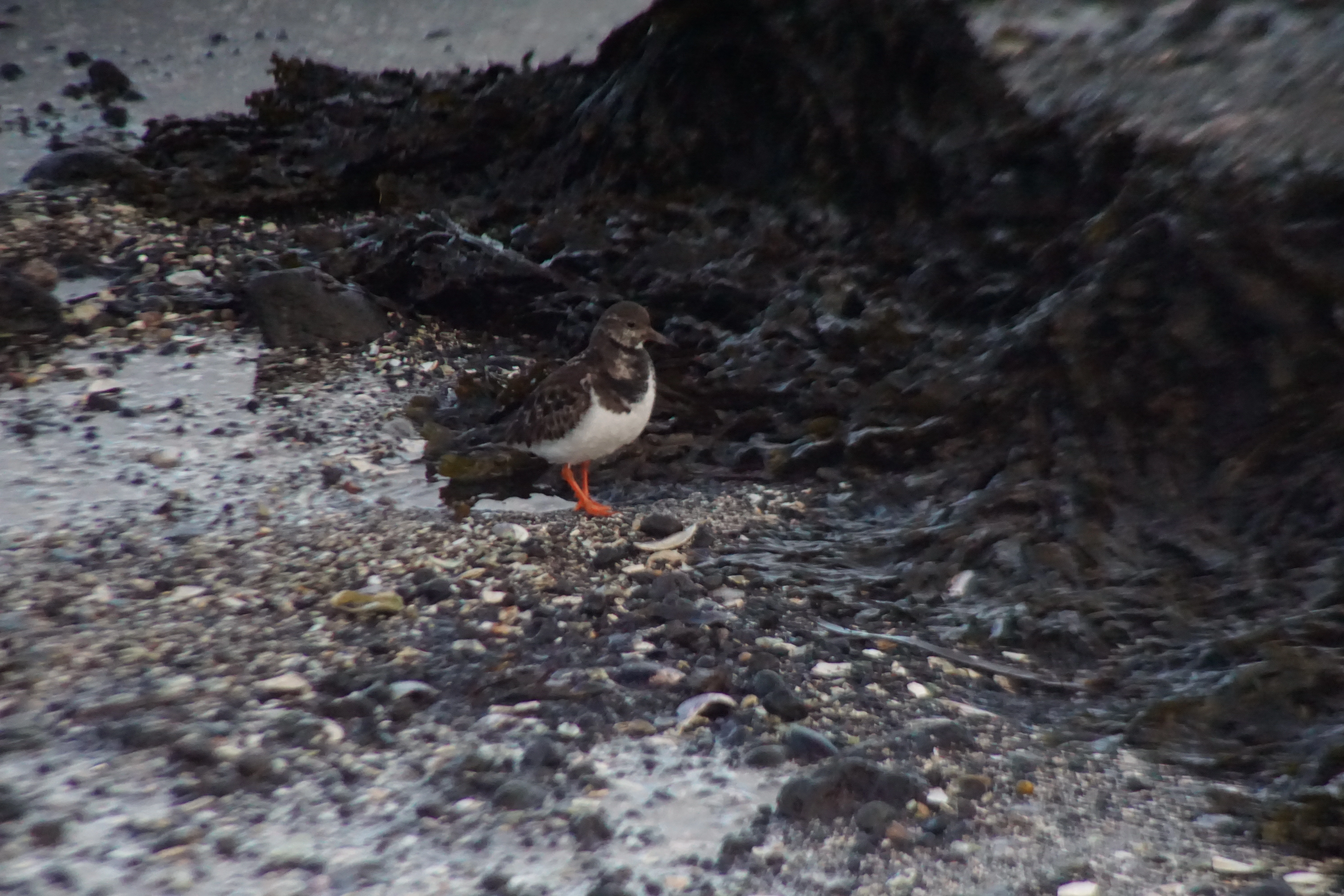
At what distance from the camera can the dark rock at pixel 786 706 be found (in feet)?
10.7

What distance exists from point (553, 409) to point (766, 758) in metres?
2.26

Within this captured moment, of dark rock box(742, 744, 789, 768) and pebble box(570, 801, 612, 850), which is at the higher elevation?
dark rock box(742, 744, 789, 768)

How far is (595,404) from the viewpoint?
477cm

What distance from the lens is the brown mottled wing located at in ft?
15.7

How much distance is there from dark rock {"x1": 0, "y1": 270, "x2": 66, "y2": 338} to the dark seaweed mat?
1655 mm

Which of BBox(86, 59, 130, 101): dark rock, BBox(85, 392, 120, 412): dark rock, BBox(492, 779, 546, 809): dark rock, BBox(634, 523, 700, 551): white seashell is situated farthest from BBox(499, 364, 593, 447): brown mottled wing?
BBox(86, 59, 130, 101): dark rock

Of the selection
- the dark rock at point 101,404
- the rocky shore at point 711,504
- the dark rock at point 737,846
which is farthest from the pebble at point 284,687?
the dark rock at point 101,404

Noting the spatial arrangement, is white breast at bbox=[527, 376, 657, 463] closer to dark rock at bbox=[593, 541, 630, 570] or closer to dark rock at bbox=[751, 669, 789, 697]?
dark rock at bbox=[593, 541, 630, 570]

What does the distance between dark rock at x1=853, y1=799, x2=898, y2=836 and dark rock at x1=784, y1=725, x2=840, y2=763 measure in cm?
28

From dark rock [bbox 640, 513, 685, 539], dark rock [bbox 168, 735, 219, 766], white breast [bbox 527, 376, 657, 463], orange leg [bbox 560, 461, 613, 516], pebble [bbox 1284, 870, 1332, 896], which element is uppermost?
white breast [bbox 527, 376, 657, 463]

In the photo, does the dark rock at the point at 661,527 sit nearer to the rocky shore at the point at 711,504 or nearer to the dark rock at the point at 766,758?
the rocky shore at the point at 711,504

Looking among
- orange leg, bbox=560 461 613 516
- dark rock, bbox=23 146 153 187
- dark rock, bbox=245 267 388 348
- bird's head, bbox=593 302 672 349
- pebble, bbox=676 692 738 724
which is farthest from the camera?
dark rock, bbox=23 146 153 187

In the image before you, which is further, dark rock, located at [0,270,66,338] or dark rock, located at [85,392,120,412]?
dark rock, located at [0,270,66,338]

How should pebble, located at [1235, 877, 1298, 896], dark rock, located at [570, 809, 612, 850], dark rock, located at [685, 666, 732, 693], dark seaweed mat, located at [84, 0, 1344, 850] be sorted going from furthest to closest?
dark seaweed mat, located at [84, 0, 1344, 850] < dark rock, located at [685, 666, 732, 693] < dark rock, located at [570, 809, 612, 850] < pebble, located at [1235, 877, 1298, 896]
